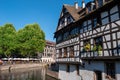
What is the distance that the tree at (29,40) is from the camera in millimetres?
59562

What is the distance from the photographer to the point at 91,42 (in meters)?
20.7

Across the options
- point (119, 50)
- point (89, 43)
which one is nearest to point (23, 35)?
point (89, 43)

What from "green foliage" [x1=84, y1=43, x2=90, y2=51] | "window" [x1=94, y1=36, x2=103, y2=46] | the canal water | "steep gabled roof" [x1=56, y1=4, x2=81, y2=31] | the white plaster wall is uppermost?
"steep gabled roof" [x1=56, y1=4, x2=81, y2=31]

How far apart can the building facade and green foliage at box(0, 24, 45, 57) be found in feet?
105

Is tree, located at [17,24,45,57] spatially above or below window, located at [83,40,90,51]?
above

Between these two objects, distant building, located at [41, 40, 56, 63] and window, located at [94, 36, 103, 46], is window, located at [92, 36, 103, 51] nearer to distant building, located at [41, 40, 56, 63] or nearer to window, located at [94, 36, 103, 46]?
window, located at [94, 36, 103, 46]

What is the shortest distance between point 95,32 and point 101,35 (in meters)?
1.27

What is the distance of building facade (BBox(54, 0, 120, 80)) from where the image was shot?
17.1 m

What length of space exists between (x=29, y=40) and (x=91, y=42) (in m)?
42.4

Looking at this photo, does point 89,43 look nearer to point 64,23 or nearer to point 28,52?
point 64,23

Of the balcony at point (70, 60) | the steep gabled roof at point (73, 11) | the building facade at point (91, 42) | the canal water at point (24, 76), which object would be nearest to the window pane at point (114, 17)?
the building facade at point (91, 42)

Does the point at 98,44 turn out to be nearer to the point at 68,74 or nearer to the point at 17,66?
the point at 68,74

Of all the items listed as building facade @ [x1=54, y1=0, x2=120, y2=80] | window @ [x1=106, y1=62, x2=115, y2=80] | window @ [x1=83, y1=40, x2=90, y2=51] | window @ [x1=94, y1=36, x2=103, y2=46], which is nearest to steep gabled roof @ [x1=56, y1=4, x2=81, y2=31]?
building facade @ [x1=54, y1=0, x2=120, y2=80]

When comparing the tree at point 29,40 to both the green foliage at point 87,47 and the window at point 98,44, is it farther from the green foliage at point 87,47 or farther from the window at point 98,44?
the window at point 98,44
